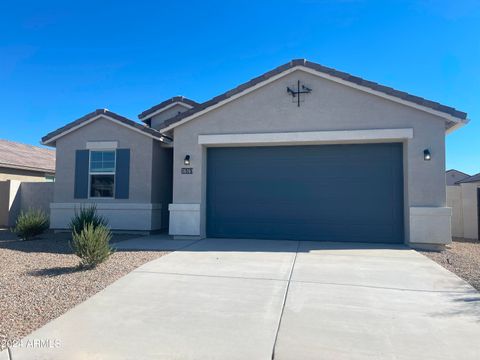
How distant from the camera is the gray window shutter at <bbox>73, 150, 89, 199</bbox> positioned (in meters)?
13.1

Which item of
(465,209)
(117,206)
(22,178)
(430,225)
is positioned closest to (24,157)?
(22,178)

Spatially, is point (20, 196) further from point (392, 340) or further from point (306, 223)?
point (392, 340)

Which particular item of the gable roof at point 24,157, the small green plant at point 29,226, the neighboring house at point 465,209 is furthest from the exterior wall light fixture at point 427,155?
the gable roof at point 24,157

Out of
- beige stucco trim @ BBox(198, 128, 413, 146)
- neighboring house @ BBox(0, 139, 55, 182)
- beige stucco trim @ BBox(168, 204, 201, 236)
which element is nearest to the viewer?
beige stucco trim @ BBox(198, 128, 413, 146)

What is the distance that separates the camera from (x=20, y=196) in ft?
53.5

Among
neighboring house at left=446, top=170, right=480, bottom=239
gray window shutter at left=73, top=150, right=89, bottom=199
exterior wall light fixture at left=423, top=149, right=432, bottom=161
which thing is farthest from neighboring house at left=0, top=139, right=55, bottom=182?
neighboring house at left=446, top=170, right=480, bottom=239

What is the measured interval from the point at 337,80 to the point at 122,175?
7.90 metres

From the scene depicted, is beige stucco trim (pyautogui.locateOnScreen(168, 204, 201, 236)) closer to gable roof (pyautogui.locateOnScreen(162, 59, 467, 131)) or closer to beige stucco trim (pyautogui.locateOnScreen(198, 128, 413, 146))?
beige stucco trim (pyautogui.locateOnScreen(198, 128, 413, 146))

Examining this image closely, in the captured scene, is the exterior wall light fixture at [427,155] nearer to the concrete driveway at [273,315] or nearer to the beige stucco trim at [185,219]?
the concrete driveway at [273,315]

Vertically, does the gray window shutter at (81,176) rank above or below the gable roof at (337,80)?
below

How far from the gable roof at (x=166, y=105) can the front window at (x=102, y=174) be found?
422 cm

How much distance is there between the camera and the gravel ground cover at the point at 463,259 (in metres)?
6.83

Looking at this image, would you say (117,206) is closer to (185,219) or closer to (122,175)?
(122,175)

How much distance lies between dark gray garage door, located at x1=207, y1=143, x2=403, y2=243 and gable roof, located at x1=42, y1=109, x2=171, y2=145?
249 centimetres
